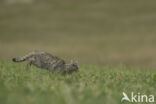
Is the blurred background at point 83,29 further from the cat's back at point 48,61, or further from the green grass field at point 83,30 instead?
the cat's back at point 48,61

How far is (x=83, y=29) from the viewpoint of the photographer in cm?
5719

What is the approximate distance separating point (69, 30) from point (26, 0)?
10536 millimetres

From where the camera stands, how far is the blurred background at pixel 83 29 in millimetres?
48062

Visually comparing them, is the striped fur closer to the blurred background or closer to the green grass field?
the green grass field

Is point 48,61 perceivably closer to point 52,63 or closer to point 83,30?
point 52,63

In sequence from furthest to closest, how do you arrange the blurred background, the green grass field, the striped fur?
the blurred background < the green grass field < the striped fur

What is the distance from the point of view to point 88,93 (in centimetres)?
785

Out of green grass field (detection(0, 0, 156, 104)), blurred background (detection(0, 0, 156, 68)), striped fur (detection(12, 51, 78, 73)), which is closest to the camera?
striped fur (detection(12, 51, 78, 73))

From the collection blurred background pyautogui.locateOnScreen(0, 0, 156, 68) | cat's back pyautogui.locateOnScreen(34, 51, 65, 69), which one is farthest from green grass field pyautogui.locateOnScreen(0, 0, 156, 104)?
cat's back pyautogui.locateOnScreen(34, 51, 65, 69)

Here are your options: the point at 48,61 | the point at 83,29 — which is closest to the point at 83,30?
the point at 83,29

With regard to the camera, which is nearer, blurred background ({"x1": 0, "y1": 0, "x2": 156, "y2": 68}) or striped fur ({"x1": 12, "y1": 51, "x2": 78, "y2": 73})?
striped fur ({"x1": 12, "y1": 51, "x2": 78, "y2": 73})

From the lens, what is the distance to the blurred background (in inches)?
1892

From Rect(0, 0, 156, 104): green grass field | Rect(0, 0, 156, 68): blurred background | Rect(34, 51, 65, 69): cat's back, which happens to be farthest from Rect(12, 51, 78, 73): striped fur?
Rect(0, 0, 156, 68): blurred background

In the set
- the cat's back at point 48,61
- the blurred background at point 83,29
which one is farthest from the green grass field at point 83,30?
the cat's back at point 48,61
